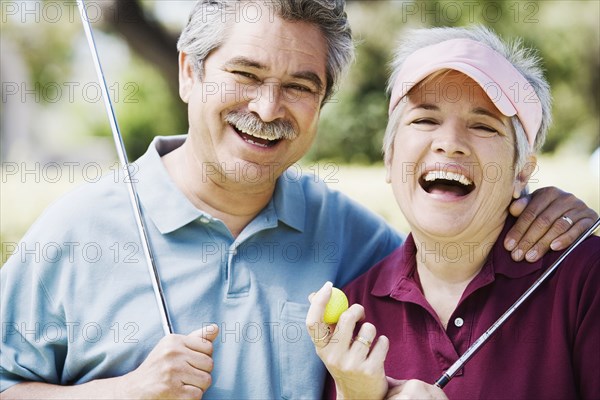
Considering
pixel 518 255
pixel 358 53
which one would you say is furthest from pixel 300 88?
pixel 358 53

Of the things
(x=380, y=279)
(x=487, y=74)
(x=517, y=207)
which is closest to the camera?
(x=487, y=74)

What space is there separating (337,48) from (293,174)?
1.51ft

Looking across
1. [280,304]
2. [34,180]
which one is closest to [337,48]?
[280,304]

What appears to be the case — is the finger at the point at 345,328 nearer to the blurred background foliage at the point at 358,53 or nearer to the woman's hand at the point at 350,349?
the woman's hand at the point at 350,349

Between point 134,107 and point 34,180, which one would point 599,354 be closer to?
point 34,180

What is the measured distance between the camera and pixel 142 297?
2195 mm

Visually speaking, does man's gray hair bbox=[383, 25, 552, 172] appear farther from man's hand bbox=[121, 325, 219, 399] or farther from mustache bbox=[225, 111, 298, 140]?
man's hand bbox=[121, 325, 219, 399]

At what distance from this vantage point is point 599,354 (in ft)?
5.71

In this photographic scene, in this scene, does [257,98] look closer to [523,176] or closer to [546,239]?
[523,176]

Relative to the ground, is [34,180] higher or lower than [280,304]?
lower

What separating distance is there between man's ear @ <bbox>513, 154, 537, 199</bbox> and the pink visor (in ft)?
0.18

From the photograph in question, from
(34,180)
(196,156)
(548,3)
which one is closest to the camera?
(196,156)

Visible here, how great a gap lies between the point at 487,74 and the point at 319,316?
0.73 m

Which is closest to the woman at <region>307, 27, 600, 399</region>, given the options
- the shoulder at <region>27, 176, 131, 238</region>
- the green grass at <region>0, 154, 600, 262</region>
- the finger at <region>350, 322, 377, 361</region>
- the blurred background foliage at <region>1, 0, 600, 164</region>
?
the finger at <region>350, 322, 377, 361</region>
